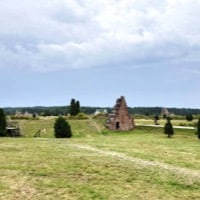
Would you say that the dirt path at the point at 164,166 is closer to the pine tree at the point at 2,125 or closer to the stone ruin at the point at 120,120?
the pine tree at the point at 2,125

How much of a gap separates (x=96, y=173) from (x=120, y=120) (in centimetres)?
4795

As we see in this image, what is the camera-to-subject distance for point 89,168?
24.1 metres

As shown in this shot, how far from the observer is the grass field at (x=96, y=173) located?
19.6 metres

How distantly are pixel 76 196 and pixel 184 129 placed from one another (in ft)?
151

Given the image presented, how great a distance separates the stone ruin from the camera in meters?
70.4

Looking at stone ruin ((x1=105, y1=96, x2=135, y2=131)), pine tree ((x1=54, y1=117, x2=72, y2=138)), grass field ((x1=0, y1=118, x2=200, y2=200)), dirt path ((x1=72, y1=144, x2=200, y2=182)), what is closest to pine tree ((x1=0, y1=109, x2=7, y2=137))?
pine tree ((x1=54, y1=117, x2=72, y2=138))

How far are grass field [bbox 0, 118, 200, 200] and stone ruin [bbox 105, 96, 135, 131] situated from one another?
3680 centimetres

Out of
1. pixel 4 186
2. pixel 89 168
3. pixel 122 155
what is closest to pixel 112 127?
pixel 122 155

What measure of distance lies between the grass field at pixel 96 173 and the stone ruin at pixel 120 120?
121ft

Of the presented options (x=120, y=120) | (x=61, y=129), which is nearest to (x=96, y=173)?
(x=61, y=129)

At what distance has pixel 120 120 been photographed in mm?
70938

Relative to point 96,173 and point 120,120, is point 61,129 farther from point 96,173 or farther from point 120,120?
point 96,173

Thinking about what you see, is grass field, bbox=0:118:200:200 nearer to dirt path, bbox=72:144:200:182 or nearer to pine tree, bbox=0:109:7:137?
dirt path, bbox=72:144:200:182

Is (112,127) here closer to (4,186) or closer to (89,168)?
(89,168)
